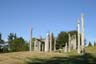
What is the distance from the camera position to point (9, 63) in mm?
10445

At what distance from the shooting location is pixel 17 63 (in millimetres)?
10508

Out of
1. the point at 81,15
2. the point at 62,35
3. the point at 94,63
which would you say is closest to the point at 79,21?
the point at 81,15

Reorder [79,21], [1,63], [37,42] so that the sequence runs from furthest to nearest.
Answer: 1. [37,42]
2. [79,21]
3. [1,63]

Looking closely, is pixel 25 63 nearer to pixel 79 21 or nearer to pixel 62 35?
pixel 79 21

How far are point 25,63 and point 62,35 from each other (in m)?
69.9

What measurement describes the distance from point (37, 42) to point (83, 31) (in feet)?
50.7

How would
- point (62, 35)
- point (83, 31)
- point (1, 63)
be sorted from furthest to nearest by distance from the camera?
point (62, 35) → point (83, 31) → point (1, 63)

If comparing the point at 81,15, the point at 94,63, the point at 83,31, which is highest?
the point at 81,15

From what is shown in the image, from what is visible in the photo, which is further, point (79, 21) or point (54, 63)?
point (79, 21)

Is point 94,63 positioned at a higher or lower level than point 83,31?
lower

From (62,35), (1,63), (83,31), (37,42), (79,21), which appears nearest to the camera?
(1,63)

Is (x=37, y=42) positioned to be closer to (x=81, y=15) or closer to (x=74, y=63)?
(x=81, y=15)

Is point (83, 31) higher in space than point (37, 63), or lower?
higher

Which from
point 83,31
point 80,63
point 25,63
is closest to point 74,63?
point 80,63
